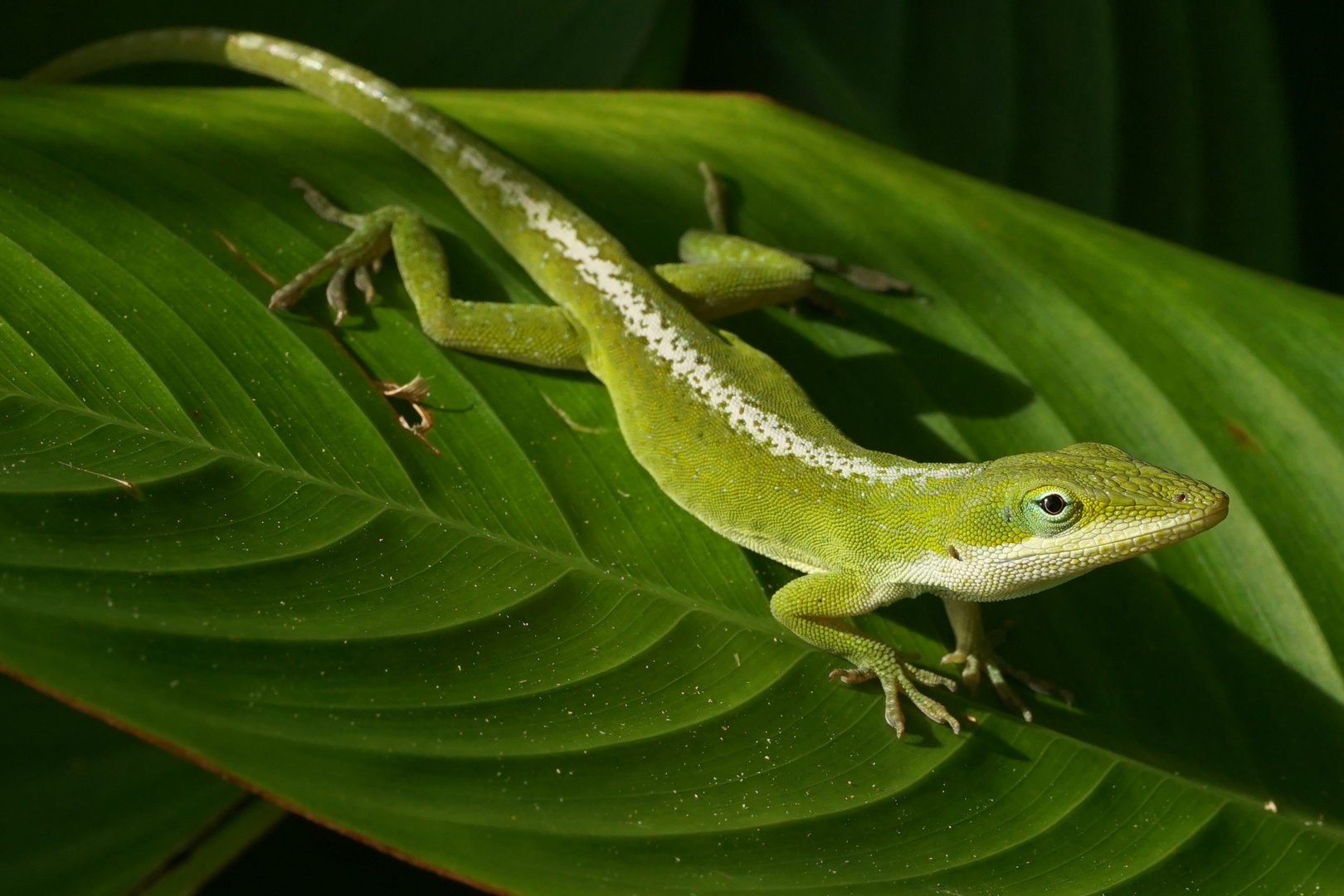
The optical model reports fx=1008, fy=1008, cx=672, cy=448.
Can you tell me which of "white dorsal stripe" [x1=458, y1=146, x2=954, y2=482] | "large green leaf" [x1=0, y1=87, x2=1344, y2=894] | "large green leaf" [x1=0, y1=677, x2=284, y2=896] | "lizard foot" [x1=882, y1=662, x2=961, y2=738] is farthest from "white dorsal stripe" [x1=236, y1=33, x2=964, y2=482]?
"large green leaf" [x1=0, y1=677, x2=284, y2=896]

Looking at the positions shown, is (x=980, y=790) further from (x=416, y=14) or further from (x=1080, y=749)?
(x=416, y=14)

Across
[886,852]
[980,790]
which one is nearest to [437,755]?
[886,852]

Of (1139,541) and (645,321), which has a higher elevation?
(645,321)

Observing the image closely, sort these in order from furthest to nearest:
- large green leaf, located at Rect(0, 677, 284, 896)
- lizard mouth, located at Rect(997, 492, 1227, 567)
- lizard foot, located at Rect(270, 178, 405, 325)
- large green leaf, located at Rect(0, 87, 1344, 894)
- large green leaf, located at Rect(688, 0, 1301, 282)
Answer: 1. large green leaf, located at Rect(688, 0, 1301, 282)
2. large green leaf, located at Rect(0, 677, 284, 896)
3. lizard foot, located at Rect(270, 178, 405, 325)
4. lizard mouth, located at Rect(997, 492, 1227, 567)
5. large green leaf, located at Rect(0, 87, 1344, 894)

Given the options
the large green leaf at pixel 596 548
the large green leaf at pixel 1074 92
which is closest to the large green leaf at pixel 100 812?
the large green leaf at pixel 596 548

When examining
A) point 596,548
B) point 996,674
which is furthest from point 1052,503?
point 596,548

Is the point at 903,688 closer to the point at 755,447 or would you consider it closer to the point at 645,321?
the point at 755,447

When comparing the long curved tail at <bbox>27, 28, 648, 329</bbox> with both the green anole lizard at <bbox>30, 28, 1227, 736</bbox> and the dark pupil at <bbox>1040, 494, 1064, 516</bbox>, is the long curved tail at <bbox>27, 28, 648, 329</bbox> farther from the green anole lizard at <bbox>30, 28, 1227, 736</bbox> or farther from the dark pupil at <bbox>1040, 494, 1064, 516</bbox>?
the dark pupil at <bbox>1040, 494, 1064, 516</bbox>
